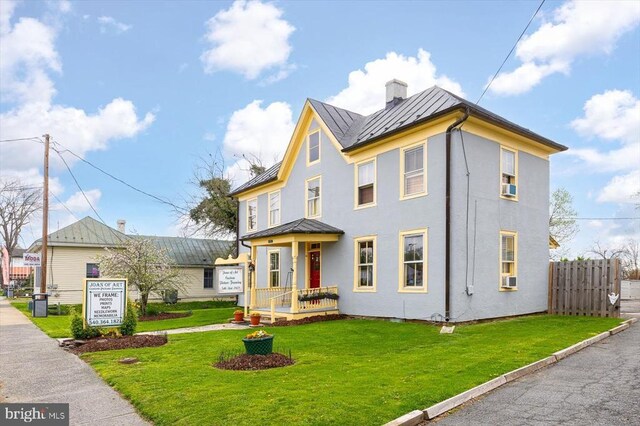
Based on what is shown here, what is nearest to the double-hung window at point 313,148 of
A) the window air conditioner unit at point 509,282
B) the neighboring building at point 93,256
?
the window air conditioner unit at point 509,282

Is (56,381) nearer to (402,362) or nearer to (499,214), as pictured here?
(402,362)

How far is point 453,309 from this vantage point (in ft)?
43.2

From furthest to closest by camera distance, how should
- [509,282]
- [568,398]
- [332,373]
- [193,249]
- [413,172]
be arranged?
1. [193,249]
2. [413,172]
3. [509,282]
4. [332,373]
5. [568,398]

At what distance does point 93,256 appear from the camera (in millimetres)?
30828

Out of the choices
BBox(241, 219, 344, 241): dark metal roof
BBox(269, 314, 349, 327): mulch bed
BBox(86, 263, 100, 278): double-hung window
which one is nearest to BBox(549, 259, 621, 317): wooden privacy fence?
BBox(269, 314, 349, 327): mulch bed

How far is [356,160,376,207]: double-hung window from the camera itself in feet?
53.7

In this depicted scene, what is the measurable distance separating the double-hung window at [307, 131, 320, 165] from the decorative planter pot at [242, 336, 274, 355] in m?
11.4

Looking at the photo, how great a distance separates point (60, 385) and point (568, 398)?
7.87 m

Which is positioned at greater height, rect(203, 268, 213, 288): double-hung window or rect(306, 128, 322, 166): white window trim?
rect(306, 128, 322, 166): white window trim

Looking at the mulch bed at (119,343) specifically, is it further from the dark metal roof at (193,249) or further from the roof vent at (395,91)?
the dark metal roof at (193,249)

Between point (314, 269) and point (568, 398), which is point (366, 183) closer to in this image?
point (314, 269)

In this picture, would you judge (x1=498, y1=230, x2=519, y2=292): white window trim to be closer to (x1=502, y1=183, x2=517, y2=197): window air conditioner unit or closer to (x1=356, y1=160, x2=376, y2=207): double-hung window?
(x1=502, y1=183, x2=517, y2=197): window air conditioner unit

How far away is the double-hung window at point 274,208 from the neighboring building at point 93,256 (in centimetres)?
752

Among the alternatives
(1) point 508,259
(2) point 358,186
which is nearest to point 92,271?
(2) point 358,186
